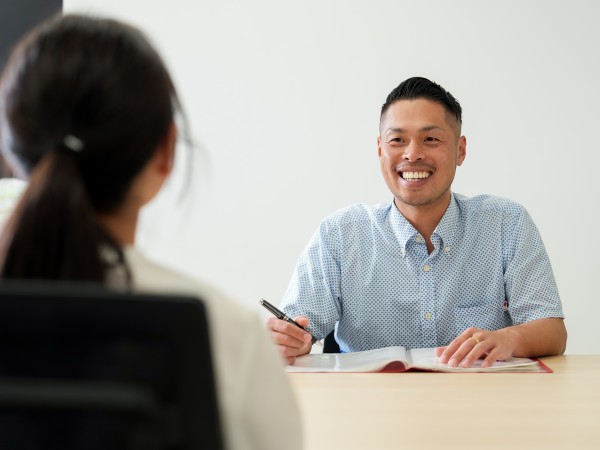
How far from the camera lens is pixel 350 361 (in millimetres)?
2062

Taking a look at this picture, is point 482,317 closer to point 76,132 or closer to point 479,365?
point 479,365

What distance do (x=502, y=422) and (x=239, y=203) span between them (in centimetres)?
250

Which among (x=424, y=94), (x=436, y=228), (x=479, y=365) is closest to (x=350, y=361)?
(x=479, y=365)

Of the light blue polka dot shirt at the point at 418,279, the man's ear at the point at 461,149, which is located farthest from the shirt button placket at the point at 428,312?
the man's ear at the point at 461,149

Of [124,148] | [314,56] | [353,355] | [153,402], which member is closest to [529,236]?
[353,355]

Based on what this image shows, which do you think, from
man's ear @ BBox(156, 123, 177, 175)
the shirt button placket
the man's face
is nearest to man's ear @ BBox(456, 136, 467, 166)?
the man's face

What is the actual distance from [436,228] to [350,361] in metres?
0.66

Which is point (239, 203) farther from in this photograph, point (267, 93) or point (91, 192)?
point (91, 192)

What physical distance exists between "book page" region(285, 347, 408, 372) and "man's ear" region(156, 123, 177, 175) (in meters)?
1.08

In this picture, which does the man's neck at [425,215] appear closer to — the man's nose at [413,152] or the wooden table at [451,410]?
the man's nose at [413,152]

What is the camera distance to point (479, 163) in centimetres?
372

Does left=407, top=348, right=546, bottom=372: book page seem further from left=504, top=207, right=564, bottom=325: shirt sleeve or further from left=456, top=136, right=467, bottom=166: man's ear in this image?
left=456, top=136, right=467, bottom=166: man's ear

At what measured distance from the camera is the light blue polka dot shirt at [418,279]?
97.7 inches

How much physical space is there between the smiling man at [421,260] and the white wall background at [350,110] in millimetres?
1080
